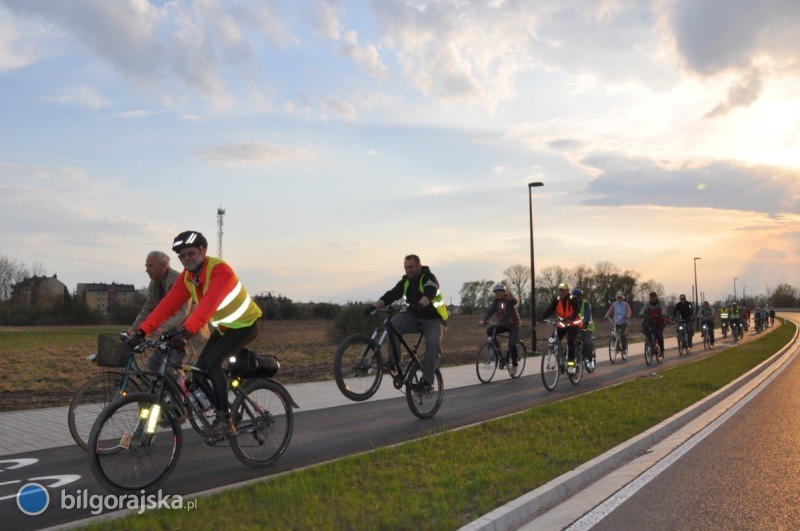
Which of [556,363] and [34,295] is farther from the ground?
[34,295]

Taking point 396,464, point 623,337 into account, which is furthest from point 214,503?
point 623,337

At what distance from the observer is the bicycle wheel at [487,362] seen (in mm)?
13570

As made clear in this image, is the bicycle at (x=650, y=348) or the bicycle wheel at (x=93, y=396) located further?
the bicycle at (x=650, y=348)

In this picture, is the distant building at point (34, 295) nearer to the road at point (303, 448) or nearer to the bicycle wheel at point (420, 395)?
the road at point (303, 448)

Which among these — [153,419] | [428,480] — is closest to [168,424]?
[153,419]

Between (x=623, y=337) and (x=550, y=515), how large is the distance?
16.0 m

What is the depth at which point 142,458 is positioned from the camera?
514 centimetres

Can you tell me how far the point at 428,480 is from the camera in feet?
17.7

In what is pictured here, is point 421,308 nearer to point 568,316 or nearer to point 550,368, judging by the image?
point 550,368

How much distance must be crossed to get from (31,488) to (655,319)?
1682 cm

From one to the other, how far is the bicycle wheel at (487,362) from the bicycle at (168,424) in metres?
7.62

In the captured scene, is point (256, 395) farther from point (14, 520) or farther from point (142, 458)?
point (14, 520)

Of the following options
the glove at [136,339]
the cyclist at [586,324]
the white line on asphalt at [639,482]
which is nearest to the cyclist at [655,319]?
the cyclist at [586,324]

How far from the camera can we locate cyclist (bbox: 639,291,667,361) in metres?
18.9
